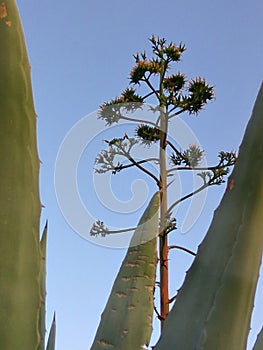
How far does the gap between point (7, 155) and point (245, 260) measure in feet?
0.76

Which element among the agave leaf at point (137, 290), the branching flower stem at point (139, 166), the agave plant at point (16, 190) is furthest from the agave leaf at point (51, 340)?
the branching flower stem at point (139, 166)

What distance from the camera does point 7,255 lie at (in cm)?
50

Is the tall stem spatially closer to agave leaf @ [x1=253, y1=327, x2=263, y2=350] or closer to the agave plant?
agave leaf @ [x1=253, y1=327, x2=263, y2=350]

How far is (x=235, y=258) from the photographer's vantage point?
0.51 m

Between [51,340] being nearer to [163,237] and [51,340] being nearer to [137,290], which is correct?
[137,290]

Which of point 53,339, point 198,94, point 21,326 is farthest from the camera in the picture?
point 198,94

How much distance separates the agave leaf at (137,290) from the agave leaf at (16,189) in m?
0.39

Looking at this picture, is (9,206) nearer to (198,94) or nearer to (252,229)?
(252,229)

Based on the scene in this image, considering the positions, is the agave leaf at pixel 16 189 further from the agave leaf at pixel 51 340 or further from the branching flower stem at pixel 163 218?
the branching flower stem at pixel 163 218

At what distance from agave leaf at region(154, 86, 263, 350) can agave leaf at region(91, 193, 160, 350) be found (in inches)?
14.4

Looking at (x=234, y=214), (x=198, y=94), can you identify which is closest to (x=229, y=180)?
(x=234, y=214)

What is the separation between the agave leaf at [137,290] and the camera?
2.89 ft

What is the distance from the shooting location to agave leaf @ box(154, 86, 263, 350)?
0.51 metres

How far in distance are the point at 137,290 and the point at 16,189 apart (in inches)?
18.9
